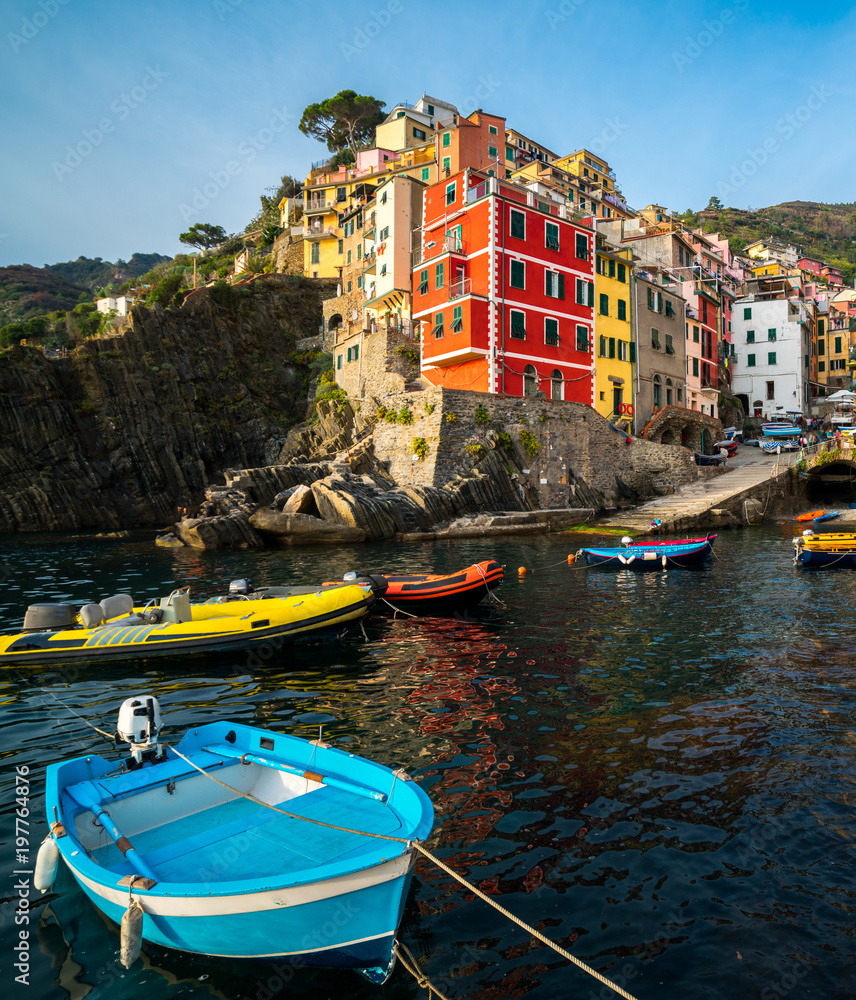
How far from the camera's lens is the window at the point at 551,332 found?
38.9m

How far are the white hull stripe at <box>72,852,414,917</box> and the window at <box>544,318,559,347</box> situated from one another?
37715mm

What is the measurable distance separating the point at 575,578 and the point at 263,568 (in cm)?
1142

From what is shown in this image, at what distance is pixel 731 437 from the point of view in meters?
52.3

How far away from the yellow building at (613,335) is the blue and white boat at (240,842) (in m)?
39.5

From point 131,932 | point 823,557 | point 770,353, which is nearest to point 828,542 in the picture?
point 823,557

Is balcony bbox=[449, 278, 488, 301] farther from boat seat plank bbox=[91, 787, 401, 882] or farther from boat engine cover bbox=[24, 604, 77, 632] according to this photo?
boat seat plank bbox=[91, 787, 401, 882]

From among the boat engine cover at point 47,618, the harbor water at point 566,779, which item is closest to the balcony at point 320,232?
the harbor water at point 566,779

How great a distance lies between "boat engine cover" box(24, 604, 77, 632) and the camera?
1212cm

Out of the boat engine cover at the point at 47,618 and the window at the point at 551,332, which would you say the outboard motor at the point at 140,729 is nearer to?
the boat engine cover at the point at 47,618

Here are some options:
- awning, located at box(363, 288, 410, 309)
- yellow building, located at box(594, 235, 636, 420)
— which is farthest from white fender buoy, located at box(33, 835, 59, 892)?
awning, located at box(363, 288, 410, 309)

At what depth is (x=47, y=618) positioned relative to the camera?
40.0ft

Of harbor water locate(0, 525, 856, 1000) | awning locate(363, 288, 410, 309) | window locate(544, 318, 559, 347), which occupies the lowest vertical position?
harbor water locate(0, 525, 856, 1000)

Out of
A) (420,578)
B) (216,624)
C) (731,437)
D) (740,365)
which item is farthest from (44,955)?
(740,365)

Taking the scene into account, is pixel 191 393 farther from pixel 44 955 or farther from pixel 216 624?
pixel 44 955
